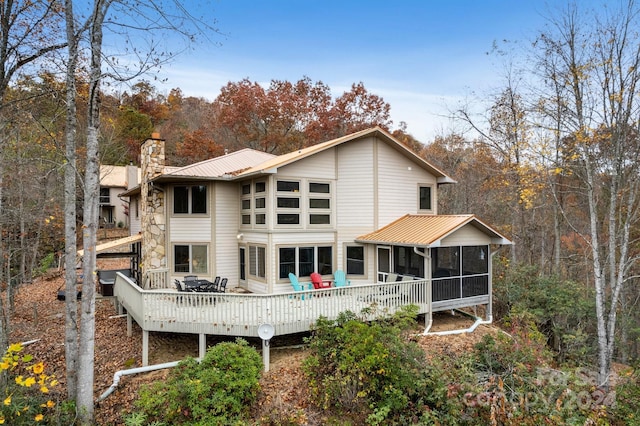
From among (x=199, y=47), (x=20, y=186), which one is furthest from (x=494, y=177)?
(x=20, y=186)

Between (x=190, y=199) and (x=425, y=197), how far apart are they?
903cm

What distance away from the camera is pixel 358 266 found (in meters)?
13.4

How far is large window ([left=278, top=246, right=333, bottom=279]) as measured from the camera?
12.4 m

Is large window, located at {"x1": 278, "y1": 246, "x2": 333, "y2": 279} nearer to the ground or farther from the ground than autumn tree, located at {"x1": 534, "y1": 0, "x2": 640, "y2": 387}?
nearer to the ground

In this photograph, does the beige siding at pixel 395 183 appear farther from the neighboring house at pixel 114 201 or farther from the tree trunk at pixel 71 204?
the neighboring house at pixel 114 201

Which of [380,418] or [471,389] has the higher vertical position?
[471,389]

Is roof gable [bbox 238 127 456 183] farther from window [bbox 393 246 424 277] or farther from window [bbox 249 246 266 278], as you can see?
window [bbox 393 246 424 277]

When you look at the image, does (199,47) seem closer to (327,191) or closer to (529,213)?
(327,191)

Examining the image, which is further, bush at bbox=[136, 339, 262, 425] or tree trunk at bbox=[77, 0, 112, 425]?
bush at bbox=[136, 339, 262, 425]

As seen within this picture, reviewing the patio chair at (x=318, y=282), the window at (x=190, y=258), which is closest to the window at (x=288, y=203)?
the patio chair at (x=318, y=282)

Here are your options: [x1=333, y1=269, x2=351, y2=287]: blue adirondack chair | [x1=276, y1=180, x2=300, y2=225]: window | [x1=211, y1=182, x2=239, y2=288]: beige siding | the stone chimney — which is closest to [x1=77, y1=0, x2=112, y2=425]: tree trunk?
[x1=276, y1=180, x2=300, y2=225]: window

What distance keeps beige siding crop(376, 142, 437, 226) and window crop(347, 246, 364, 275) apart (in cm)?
127

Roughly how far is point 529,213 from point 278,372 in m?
16.8

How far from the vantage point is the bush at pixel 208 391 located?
7.25 meters
